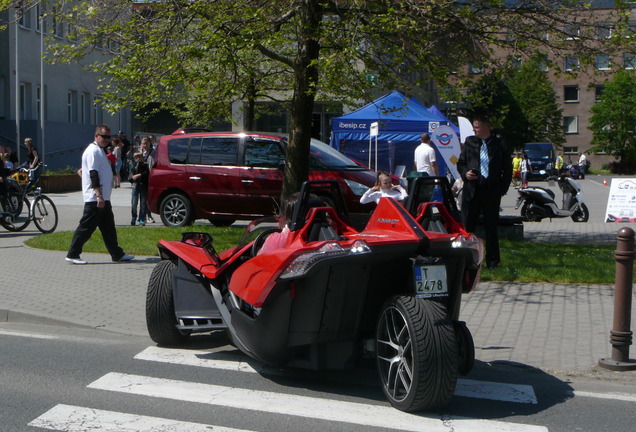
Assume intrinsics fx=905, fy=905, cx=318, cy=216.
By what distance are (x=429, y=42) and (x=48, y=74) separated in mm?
30177

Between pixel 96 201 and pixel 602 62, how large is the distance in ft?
26.5

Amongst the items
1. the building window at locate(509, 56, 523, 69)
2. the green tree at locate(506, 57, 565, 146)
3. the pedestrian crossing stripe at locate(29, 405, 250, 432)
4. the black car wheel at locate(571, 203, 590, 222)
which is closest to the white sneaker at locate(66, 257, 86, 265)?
the pedestrian crossing stripe at locate(29, 405, 250, 432)

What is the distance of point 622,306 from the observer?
722cm

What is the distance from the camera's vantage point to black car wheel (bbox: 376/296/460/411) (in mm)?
5527

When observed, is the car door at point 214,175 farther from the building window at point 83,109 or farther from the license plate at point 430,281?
the building window at point 83,109

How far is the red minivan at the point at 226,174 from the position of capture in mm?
17781

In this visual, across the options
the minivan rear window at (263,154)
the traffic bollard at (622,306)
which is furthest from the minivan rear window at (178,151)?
the traffic bollard at (622,306)

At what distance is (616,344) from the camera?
7223 millimetres

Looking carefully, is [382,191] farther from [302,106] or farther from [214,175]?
[214,175]

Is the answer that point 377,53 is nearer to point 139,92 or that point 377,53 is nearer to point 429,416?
point 139,92

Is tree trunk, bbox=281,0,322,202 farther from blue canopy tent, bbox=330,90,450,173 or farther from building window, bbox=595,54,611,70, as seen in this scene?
blue canopy tent, bbox=330,90,450,173

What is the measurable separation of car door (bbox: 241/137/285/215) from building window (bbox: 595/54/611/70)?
6.38 meters

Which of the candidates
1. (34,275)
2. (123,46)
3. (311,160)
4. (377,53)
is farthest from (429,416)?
(311,160)

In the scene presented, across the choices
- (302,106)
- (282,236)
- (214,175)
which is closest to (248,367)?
(282,236)
